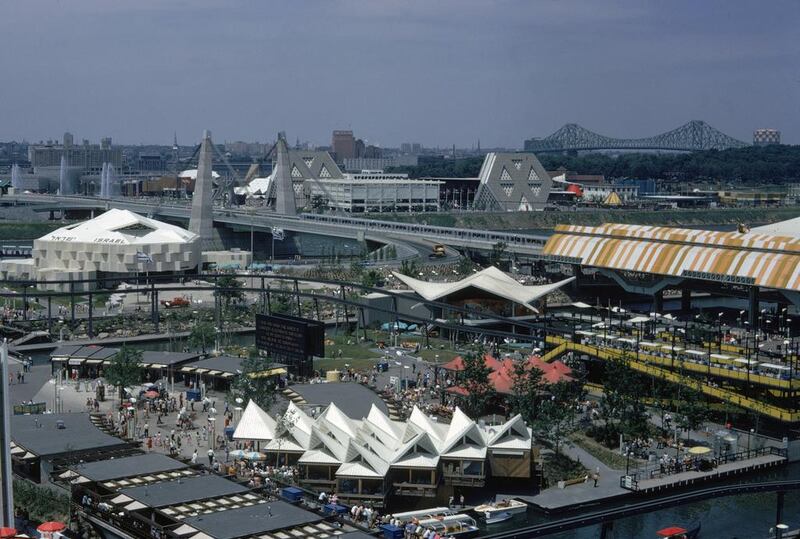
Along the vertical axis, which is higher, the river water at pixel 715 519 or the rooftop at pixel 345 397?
the rooftop at pixel 345 397

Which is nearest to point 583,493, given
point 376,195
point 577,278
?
point 577,278

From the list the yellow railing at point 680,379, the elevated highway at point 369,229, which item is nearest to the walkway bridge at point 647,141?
the elevated highway at point 369,229

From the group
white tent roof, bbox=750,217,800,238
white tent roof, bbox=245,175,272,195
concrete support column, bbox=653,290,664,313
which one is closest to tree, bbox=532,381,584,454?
concrete support column, bbox=653,290,664,313

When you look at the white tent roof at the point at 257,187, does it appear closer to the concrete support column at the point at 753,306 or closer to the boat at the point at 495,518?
the concrete support column at the point at 753,306

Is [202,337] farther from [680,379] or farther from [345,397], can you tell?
[680,379]

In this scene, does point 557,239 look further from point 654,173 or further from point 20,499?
point 654,173

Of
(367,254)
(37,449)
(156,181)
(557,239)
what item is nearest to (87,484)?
(37,449)

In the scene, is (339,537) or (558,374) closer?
(339,537)

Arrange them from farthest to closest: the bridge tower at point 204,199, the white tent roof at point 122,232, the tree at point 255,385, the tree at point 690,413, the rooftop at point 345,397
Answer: the bridge tower at point 204,199 → the white tent roof at point 122,232 → the tree at point 255,385 → the rooftop at point 345,397 → the tree at point 690,413
